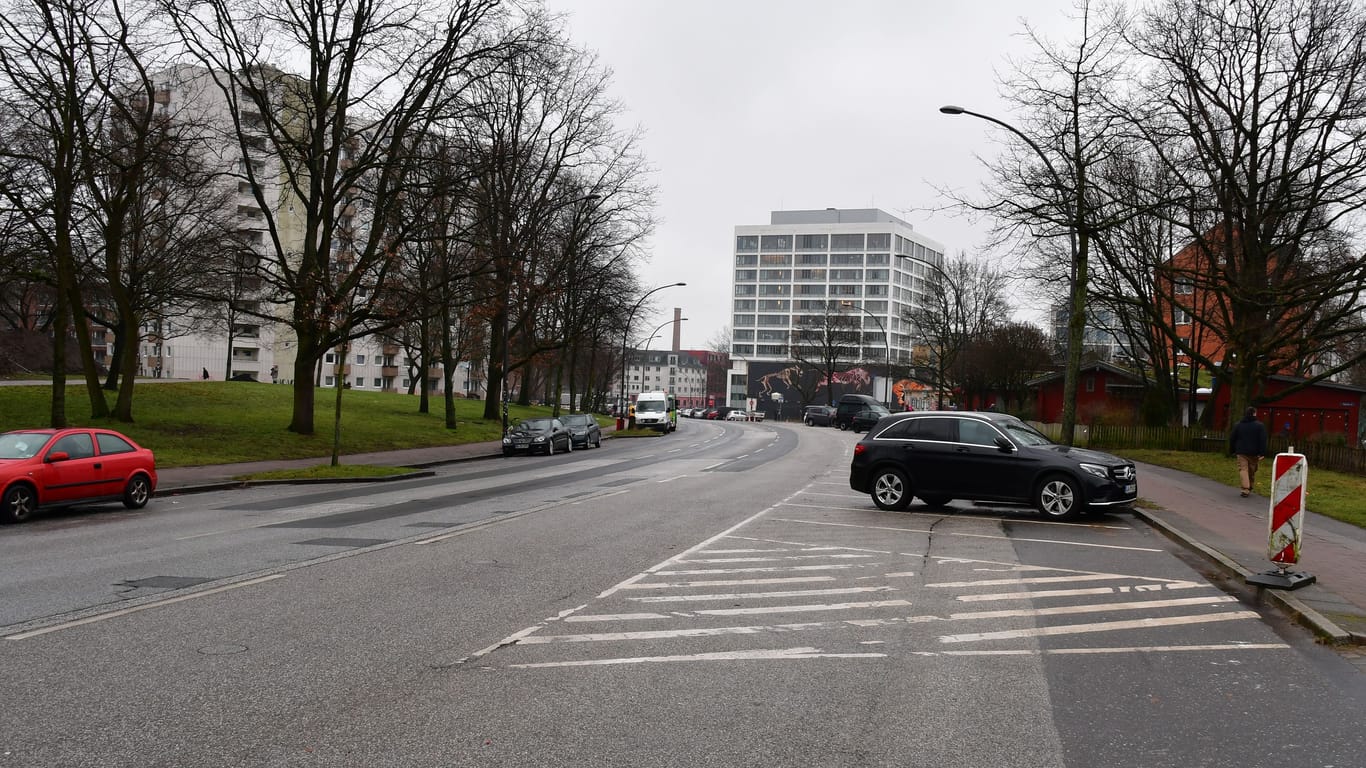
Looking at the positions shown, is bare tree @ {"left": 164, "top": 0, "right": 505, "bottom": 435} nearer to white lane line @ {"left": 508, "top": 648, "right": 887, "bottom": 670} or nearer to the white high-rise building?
white lane line @ {"left": 508, "top": 648, "right": 887, "bottom": 670}

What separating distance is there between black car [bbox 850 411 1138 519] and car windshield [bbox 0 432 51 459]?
13128mm

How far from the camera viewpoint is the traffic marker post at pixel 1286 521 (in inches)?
363

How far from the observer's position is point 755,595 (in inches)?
341

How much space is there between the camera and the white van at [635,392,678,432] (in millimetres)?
58031

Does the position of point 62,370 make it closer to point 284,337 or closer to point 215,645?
point 215,645

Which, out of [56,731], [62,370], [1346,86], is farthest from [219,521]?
[1346,86]

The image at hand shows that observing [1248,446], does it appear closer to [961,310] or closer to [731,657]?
[731,657]

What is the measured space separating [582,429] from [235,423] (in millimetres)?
13305

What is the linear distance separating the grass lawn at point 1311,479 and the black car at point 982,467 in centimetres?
388

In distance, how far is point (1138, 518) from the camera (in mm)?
15773

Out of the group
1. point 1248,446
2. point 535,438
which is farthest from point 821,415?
point 1248,446

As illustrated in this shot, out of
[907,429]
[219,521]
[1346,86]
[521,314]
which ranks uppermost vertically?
[1346,86]

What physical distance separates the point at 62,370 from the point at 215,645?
22.4 metres

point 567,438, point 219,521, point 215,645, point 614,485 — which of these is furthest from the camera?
point 567,438
